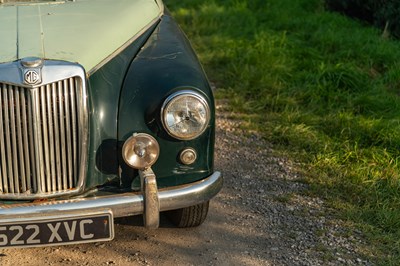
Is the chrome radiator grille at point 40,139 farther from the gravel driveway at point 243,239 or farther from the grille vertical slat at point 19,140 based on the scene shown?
the gravel driveway at point 243,239

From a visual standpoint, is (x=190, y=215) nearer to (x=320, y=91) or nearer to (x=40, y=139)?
(x=40, y=139)

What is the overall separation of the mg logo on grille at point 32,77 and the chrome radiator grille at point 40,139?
0.03 meters

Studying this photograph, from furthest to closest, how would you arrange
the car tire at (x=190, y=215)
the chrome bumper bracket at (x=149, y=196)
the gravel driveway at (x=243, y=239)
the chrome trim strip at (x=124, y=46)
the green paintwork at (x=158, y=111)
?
the car tire at (x=190, y=215) < the gravel driveway at (x=243, y=239) < the chrome trim strip at (x=124, y=46) < the green paintwork at (x=158, y=111) < the chrome bumper bracket at (x=149, y=196)

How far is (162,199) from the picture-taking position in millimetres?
3248

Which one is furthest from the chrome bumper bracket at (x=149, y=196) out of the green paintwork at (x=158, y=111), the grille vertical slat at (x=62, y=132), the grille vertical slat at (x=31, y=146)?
the grille vertical slat at (x=31, y=146)

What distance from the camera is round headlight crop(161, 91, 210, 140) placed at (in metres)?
3.27

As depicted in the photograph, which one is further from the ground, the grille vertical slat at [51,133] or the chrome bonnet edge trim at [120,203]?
the grille vertical slat at [51,133]

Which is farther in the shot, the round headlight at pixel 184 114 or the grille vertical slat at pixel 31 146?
the round headlight at pixel 184 114

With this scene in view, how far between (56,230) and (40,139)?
0.42m

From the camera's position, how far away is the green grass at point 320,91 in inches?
170

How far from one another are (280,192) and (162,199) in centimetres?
131

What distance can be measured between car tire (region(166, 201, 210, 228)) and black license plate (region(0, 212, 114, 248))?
68cm

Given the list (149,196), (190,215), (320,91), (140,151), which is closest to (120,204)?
(149,196)

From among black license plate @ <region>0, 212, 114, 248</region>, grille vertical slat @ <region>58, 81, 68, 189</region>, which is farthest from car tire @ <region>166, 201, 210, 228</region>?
grille vertical slat @ <region>58, 81, 68, 189</region>
